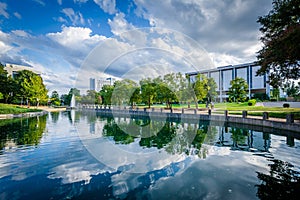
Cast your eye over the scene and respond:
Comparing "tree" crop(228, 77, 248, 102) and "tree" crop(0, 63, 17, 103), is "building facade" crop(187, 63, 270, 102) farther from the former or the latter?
"tree" crop(0, 63, 17, 103)

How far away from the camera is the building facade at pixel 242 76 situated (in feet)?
197

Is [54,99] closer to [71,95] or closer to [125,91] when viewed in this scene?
[71,95]

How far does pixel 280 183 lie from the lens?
5.14 m

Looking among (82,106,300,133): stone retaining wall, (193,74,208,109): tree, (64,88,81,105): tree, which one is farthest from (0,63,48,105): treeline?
(193,74,208,109): tree

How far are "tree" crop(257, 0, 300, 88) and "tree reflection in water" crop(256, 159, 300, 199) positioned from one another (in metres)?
8.23

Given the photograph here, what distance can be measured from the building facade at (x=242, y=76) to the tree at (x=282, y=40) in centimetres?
4099

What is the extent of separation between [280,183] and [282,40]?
978 centimetres

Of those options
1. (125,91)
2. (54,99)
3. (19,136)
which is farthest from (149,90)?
(54,99)

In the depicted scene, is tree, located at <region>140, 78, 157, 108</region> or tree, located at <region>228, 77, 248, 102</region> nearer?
tree, located at <region>140, 78, 157, 108</region>

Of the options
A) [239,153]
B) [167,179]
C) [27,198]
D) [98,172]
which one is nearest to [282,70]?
[239,153]

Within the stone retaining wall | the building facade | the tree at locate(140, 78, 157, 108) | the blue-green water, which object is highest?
the building facade

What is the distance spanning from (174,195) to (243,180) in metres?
2.44

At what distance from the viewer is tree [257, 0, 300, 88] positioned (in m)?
10.9

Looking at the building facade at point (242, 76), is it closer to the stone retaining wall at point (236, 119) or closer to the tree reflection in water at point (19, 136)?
the stone retaining wall at point (236, 119)
